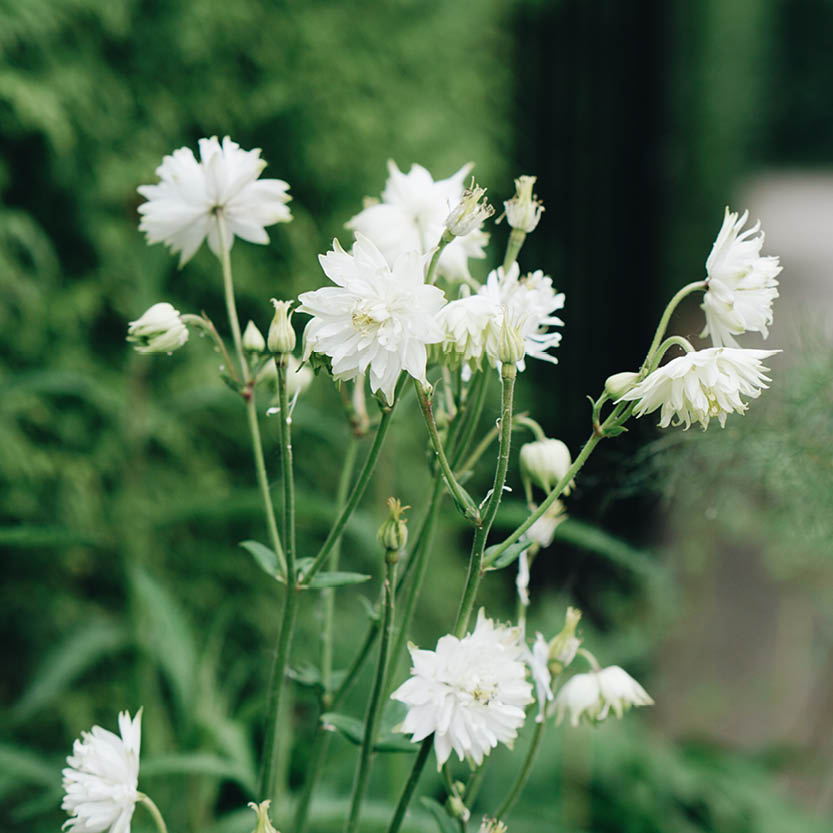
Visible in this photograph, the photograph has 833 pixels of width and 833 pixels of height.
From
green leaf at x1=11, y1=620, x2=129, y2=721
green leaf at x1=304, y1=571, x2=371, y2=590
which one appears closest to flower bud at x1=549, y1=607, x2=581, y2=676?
green leaf at x1=304, y1=571, x2=371, y2=590

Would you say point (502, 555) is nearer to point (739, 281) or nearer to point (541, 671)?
point (541, 671)

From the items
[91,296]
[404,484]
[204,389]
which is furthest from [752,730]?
[91,296]

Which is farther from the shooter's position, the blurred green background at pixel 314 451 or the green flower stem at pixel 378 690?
the blurred green background at pixel 314 451

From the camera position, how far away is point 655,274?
2299 mm

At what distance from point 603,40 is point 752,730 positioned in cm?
171

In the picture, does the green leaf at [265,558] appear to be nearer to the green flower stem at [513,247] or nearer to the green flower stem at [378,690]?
the green flower stem at [378,690]

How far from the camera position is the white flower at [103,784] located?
16.0 inches

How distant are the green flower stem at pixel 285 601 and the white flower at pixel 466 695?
8 centimetres

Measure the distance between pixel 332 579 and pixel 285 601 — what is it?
3 centimetres

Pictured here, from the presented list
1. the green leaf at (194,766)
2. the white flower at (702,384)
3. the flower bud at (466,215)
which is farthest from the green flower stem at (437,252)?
the green leaf at (194,766)

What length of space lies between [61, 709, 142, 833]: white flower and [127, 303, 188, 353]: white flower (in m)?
0.20

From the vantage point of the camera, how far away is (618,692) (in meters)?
0.50

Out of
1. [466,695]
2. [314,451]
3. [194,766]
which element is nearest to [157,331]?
[466,695]

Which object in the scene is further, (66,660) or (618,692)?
(66,660)
